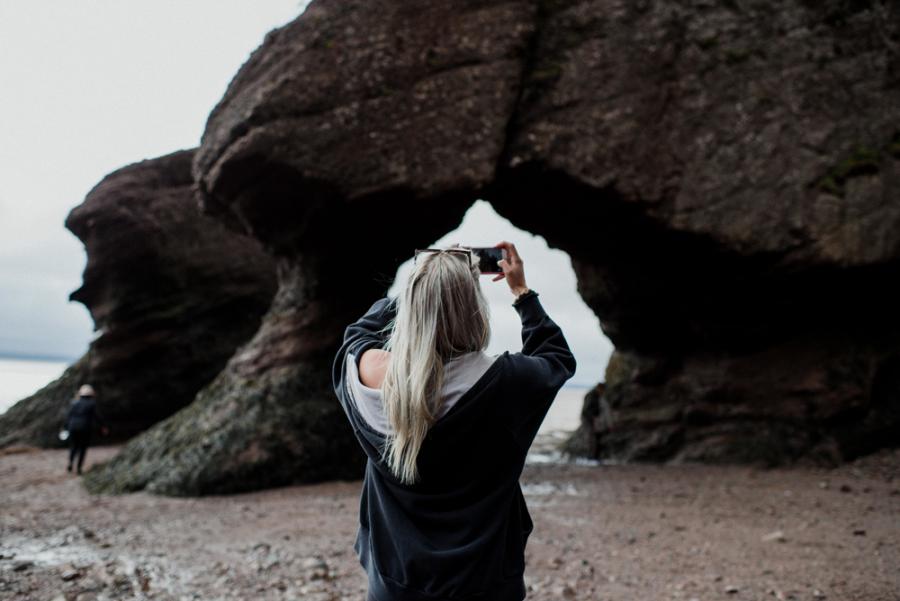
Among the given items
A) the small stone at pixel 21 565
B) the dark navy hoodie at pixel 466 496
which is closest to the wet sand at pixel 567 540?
the small stone at pixel 21 565

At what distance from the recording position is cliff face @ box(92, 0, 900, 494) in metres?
11.8

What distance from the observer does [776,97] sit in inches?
486

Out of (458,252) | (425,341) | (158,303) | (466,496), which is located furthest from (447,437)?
(158,303)

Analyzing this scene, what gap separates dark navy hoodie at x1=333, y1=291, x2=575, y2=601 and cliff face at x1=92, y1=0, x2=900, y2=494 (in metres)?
9.24

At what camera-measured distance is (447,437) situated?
105 inches

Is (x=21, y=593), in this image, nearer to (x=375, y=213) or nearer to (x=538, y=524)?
(x=538, y=524)

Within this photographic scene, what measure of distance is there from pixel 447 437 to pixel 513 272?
92cm

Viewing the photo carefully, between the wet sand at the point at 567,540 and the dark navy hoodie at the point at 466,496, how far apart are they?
3.54 m

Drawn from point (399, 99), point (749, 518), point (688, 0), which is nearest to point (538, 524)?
point (749, 518)

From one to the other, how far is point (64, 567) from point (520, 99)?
9.99 metres

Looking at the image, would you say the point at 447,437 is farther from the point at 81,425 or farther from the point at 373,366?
the point at 81,425

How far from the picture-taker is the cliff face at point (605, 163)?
11.8m

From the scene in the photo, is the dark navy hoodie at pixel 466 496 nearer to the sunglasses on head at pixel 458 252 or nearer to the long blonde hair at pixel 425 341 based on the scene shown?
the long blonde hair at pixel 425 341

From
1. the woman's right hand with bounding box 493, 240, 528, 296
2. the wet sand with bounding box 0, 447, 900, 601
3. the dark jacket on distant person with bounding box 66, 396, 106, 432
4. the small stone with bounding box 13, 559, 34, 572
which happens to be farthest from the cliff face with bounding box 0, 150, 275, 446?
the woman's right hand with bounding box 493, 240, 528, 296
